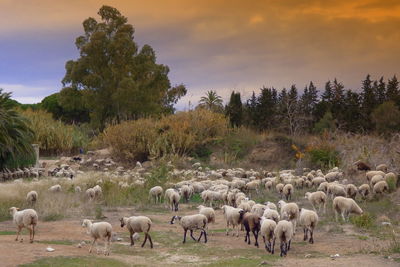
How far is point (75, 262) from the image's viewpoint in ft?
34.8

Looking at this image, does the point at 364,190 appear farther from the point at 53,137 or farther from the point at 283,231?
the point at 53,137

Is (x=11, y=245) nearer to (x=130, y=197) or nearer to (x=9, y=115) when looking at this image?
(x=130, y=197)

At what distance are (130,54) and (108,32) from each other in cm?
286

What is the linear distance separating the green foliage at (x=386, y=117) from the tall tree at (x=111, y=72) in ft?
66.2

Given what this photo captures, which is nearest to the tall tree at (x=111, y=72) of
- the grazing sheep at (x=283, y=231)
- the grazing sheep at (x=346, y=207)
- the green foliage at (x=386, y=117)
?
the green foliage at (x=386, y=117)

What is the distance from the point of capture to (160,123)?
3559cm

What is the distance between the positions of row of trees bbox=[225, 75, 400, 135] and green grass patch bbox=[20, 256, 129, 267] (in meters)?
44.0

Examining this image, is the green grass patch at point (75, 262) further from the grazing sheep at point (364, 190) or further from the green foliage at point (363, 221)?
the grazing sheep at point (364, 190)

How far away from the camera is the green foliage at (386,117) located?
50375 millimetres

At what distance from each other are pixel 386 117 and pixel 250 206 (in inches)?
1560

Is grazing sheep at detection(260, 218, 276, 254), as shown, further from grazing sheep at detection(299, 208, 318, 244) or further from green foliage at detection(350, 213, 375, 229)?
green foliage at detection(350, 213, 375, 229)

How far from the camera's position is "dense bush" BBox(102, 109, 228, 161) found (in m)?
33.4

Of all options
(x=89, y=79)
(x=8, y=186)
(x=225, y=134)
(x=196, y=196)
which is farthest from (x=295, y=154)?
(x=89, y=79)

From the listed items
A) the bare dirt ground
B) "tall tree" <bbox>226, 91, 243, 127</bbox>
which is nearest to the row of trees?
"tall tree" <bbox>226, 91, 243, 127</bbox>
